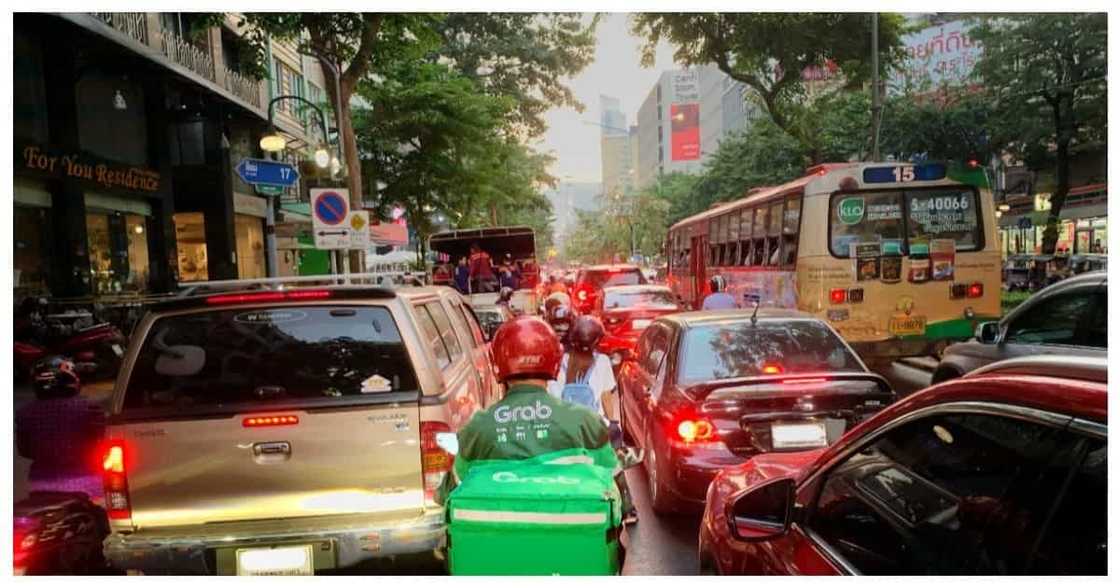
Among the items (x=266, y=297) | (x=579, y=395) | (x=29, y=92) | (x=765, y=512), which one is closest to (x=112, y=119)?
(x=29, y=92)

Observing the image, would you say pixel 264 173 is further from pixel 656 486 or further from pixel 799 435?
pixel 799 435

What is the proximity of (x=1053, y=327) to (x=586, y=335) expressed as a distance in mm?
4234

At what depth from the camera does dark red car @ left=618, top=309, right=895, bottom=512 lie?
494 cm

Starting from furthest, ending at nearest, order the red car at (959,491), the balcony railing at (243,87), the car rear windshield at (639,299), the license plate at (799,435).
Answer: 1. the balcony railing at (243,87)
2. the car rear windshield at (639,299)
3. the license plate at (799,435)
4. the red car at (959,491)

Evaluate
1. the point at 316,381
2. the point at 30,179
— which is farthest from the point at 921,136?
the point at 316,381

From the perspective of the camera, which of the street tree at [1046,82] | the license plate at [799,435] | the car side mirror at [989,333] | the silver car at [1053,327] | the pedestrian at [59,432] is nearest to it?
the pedestrian at [59,432]

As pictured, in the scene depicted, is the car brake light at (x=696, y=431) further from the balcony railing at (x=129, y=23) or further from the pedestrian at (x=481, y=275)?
the pedestrian at (x=481, y=275)

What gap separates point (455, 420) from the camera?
4.12 m

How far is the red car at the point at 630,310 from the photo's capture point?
11930mm

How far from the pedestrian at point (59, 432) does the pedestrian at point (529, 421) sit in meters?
2.48

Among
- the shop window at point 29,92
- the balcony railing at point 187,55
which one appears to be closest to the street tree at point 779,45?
the balcony railing at point 187,55

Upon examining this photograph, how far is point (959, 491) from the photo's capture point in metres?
2.12

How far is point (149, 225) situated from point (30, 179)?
5174 mm
